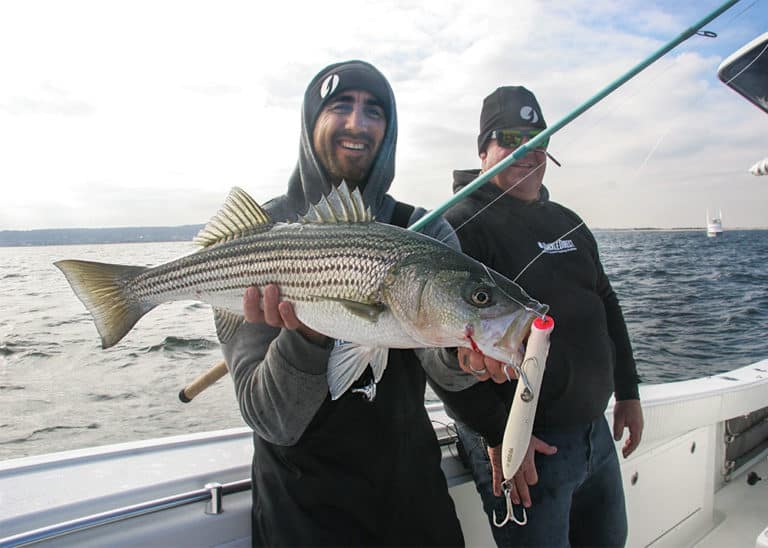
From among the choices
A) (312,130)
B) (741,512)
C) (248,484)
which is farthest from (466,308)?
(741,512)

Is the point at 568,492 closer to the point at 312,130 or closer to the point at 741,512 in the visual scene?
the point at 312,130

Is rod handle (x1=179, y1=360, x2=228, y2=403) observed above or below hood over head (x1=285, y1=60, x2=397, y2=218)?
Answer: below

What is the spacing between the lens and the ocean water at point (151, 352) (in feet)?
14.4

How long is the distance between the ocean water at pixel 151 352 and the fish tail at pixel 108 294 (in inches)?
8.9

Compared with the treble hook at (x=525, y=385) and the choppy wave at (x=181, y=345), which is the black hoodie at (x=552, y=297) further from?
the choppy wave at (x=181, y=345)

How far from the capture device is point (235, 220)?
2133 mm

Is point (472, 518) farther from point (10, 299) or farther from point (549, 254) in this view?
point (10, 299)

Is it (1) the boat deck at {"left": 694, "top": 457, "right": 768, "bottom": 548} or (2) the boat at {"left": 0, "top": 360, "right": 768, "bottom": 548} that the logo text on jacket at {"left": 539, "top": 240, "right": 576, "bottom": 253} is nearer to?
(2) the boat at {"left": 0, "top": 360, "right": 768, "bottom": 548}

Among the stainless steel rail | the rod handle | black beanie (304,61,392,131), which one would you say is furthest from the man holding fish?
the rod handle

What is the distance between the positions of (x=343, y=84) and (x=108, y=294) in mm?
1430

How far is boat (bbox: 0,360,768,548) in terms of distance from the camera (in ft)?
6.75

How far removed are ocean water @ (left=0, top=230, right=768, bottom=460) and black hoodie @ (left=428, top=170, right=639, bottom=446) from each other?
1.83ft

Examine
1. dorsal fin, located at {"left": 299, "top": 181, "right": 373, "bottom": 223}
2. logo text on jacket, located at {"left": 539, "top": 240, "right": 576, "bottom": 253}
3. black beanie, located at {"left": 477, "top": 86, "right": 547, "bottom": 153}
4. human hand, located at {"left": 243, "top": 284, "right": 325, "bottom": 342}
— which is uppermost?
black beanie, located at {"left": 477, "top": 86, "right": 547, "bottom": 153}

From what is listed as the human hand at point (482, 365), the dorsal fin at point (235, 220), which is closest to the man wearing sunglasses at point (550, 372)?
the human hand at point (482, 365)
